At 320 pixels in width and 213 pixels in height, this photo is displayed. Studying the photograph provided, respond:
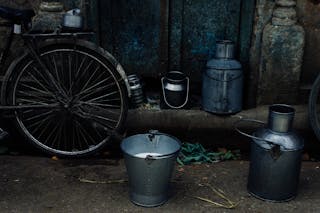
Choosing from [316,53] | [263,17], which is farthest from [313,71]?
[263,17]

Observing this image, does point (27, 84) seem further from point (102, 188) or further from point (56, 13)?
point (102, 188)

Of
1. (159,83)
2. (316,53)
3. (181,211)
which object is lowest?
(181,211)

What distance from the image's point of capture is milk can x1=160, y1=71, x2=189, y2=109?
5238 millimetres

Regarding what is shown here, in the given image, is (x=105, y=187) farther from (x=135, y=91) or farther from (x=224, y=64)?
(x=224, y=64)

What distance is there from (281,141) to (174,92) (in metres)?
1.42

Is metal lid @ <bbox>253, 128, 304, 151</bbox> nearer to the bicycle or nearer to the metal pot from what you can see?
the bicycle

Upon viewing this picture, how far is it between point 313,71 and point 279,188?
1624mm

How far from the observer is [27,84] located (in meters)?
5.28

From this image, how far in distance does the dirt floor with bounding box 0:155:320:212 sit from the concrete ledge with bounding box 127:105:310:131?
43 centimetres

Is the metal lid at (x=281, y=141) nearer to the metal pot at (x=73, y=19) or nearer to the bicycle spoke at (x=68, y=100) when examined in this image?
the bicycle spoke at (x=68, y=100)

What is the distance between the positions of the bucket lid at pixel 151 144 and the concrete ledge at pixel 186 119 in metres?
0.72

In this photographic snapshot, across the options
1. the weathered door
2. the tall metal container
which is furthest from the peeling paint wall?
the tall metal container

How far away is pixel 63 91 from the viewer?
194 inches

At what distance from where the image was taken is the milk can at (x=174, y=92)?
5.24 meters
